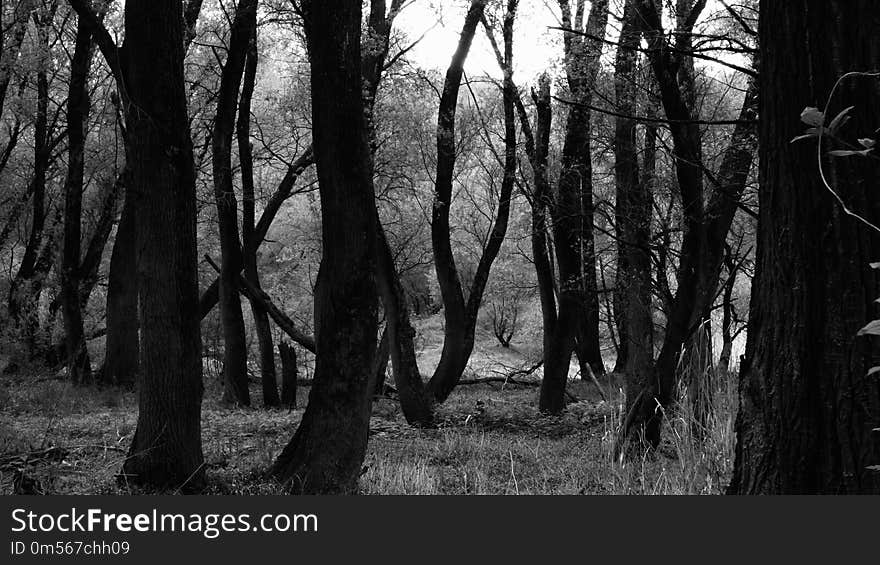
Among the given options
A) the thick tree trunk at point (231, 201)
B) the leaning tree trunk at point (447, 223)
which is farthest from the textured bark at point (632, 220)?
the thick tree trunk at point (231, 201)

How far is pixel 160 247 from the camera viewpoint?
6.36m

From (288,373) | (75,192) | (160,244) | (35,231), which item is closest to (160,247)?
(160,244)

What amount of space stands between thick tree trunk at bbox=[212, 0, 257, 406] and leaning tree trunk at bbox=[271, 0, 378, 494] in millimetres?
5843

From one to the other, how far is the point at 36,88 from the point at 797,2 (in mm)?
19047

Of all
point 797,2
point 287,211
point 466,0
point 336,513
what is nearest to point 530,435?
point 466,0

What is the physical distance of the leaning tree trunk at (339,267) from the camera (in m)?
6.62

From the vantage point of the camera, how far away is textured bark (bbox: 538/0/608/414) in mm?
10734

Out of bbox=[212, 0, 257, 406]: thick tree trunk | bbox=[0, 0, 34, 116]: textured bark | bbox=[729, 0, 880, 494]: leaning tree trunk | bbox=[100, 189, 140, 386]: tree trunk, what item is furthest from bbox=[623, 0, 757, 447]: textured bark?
bbox=[0, 0, 34, 116]: textured bark

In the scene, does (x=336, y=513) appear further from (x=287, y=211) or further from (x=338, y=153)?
(x=287, y=211)

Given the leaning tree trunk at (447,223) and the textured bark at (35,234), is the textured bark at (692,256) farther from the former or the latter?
the textured bark at (35,234)

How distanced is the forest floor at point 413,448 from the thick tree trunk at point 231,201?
2.37ft

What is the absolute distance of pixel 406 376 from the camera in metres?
12.1

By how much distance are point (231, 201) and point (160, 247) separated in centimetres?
725

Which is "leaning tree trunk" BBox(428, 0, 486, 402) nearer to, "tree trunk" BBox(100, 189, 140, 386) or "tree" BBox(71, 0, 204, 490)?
"tree trunk" BBox(100, 189, 140, 386)
